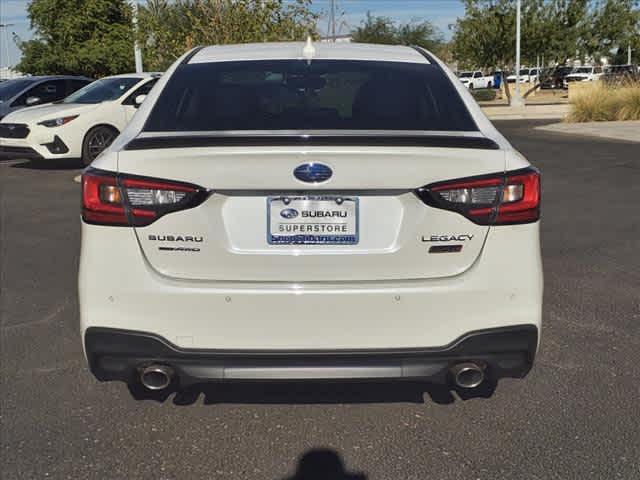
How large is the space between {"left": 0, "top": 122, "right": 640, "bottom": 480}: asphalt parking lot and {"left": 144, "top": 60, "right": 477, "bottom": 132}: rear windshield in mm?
1347

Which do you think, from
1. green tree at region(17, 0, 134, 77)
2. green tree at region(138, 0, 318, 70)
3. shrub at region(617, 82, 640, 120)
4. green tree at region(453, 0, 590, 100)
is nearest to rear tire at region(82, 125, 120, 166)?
green tree at region(138, 0, 318, 70)

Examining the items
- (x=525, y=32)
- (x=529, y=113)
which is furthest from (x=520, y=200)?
(x=525, y=32)

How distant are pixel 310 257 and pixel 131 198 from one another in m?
0.69

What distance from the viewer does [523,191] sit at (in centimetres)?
288

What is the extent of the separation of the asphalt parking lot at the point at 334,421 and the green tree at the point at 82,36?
28488 millimetres

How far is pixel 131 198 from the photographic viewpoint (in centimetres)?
282

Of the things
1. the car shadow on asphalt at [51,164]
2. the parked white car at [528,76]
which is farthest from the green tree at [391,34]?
the car shadow on asphalt at [51,164]

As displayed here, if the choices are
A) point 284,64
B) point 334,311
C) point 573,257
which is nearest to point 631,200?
point 573,257

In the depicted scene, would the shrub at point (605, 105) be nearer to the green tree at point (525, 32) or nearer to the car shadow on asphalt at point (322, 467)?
the green tree at point (525, 32)

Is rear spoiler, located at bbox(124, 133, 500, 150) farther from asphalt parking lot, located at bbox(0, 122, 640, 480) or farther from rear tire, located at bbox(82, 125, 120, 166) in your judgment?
rear tire, located at bbox(82, 125, 120, 166)

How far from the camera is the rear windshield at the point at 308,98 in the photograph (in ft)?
10.7

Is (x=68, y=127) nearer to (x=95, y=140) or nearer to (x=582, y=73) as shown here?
(x=95, y=140)

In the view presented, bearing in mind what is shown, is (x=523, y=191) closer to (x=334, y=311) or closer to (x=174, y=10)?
(x=334, y=311)

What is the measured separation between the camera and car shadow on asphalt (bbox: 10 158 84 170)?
14.1 m
